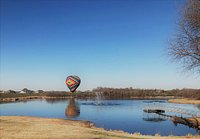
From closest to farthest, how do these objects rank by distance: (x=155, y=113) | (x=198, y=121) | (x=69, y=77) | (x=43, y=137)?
(x=43, y=137) → (x=198, y=121) → (x=155, y=113) → (x=69, y=77)

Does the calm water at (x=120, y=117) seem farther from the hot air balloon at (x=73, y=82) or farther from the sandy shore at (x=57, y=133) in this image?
the hot air balloon at (x=73, y=82)

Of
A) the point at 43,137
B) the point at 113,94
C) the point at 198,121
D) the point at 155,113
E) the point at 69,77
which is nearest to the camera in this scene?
the point at 43,137

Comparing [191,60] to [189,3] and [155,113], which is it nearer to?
[189,3]

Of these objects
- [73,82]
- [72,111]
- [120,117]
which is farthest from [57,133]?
[73,82]

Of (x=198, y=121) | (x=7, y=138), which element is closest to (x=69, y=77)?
(x=198, y=121)

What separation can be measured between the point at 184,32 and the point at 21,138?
44.1 feet

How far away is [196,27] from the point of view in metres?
16.0

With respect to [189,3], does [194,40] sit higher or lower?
lower

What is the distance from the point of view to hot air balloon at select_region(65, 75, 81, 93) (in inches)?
3989

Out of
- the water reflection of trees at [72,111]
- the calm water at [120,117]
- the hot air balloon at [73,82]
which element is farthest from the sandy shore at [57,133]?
the hot air balloon at [73,82]

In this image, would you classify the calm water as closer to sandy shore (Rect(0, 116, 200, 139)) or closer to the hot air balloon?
sandy shore (Rect(0, 116, 200, 139))

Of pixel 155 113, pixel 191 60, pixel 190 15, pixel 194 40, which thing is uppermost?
pixel 190 15

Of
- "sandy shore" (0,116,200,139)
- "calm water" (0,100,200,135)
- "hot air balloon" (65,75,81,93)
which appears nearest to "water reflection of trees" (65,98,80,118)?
"calm water" (0,100,200,135)

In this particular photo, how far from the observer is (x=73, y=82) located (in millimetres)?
101500
